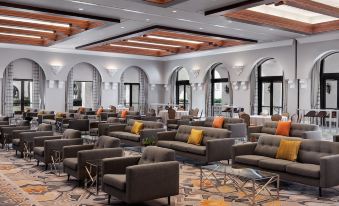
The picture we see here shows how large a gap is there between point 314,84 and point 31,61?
1302 centimetres

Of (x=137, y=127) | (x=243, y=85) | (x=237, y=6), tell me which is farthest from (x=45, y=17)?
(x=243, y=85)

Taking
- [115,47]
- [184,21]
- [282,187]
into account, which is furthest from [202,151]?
[115,47]

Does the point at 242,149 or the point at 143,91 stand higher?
the point at 143,91

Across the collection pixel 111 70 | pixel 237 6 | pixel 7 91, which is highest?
pixel 237 6

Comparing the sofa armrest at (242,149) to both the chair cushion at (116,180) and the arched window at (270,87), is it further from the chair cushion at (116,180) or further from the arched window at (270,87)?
the arched window at (270,87)

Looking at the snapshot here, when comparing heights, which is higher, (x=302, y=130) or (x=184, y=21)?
(x=184, y=21)

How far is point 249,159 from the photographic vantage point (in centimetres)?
671

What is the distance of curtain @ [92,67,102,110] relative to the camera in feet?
65.4

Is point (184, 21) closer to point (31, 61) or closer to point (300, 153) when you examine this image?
point (300, 153)

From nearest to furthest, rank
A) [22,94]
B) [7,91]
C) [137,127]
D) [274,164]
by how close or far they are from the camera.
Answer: [274,164] → [137,127] → [7,91] → [22,94]

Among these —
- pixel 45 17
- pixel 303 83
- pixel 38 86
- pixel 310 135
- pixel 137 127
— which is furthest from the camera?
pixel 38 86

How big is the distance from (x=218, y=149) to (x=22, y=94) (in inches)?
523

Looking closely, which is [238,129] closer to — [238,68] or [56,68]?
[238,68]

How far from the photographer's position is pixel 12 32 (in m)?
14.3
